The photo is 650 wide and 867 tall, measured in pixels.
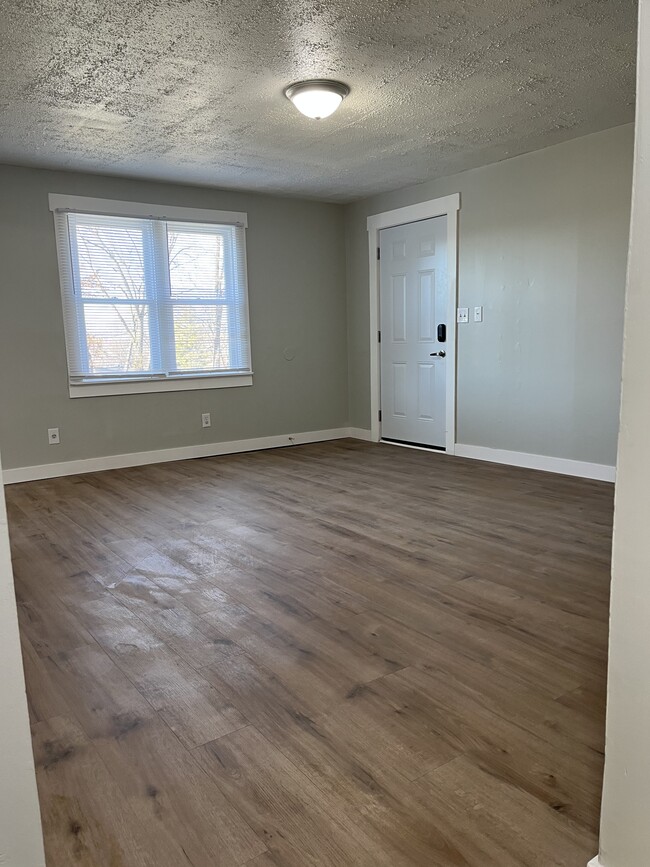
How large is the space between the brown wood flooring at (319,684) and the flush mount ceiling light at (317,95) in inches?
89.7

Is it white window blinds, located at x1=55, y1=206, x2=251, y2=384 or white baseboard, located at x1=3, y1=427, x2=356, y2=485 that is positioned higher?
white window blinds, located at x1=55, y1=206, x2=251, y2=384

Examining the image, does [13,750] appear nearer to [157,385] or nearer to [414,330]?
[157,385]

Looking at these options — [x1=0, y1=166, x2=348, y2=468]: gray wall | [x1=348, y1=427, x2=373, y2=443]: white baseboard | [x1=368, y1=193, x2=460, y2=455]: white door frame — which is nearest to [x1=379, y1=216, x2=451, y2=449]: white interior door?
[x1=368, y1=193, x2=460, y2=455]: white door frame

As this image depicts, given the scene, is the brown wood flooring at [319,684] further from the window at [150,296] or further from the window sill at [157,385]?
the window at [150,296]

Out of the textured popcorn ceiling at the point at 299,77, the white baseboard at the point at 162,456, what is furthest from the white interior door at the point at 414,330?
the textured popcorn ceiling at the point at 299,77

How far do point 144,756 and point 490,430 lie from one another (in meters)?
4.13

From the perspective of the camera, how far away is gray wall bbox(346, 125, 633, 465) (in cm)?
422

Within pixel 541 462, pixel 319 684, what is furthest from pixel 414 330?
→ pixel 319 684

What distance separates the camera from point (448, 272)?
17.5 feet

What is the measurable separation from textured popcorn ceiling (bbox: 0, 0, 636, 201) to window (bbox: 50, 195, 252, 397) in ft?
1.67

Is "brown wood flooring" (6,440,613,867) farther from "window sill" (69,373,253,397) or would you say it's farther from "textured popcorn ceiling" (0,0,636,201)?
"textured popcorn ceiling" (0,0,636,201)

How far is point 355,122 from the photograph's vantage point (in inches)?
152

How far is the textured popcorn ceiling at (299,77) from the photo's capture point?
256cm

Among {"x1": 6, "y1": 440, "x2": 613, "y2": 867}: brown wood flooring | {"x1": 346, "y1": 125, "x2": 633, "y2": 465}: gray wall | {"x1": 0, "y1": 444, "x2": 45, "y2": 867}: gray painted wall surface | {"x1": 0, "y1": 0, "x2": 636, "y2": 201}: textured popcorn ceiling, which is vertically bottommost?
{"x1": 6, "y1": 440, "x2": 613, "y2": 867}: brown wood flooring
